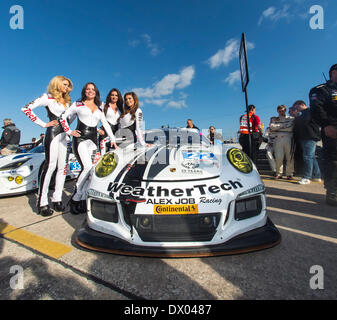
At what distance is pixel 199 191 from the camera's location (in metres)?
1.35

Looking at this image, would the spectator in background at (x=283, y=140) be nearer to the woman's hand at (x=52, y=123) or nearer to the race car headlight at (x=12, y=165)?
the woman's hand at (x=52, y=123)

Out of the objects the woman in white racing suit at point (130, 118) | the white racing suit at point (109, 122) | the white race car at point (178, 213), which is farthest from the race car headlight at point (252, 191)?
the white racing suit at point (109, 122)

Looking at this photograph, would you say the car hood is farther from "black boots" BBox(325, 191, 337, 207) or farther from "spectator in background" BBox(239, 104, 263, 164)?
"spectator in background" BBox(239, 104, 263, 164)

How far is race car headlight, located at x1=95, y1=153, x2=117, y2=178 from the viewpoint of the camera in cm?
168

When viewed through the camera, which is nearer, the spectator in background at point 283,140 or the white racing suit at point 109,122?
the white racing suit at point 109,122

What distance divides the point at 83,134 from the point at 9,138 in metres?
4.75

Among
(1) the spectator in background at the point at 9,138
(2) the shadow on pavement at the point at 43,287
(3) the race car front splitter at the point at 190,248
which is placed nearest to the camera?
(2) the shadow on pavement at the point at 43,287

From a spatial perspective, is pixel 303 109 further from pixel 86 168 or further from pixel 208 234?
pixel 86 168

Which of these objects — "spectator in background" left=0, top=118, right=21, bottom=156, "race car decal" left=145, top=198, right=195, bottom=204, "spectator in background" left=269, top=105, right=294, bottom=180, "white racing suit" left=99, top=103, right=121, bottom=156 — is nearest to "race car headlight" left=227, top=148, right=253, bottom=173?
"race car decal" left=145, top=198, right=195, bottom=204

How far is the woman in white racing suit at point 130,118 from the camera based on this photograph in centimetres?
299

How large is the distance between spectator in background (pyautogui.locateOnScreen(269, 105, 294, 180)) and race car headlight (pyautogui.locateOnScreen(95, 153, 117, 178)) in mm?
3952

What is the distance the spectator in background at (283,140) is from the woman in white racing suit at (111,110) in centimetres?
355
